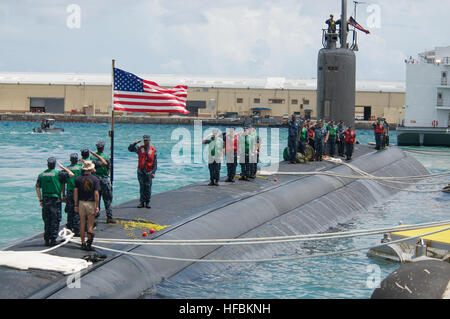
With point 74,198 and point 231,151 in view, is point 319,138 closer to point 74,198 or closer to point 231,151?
point 231,151

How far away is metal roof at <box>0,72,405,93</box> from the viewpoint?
79562mm

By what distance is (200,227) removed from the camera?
32.3ft

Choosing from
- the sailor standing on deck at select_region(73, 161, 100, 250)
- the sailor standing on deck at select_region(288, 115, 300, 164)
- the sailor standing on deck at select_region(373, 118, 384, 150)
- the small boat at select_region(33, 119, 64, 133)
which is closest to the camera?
the sailor standing on deck at select_region(73, 161, 100, 250)

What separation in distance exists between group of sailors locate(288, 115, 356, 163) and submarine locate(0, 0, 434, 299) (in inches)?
28.0

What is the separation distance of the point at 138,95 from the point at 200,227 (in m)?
2.83

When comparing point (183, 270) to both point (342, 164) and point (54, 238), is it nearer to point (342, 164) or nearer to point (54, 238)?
point (54, 238)

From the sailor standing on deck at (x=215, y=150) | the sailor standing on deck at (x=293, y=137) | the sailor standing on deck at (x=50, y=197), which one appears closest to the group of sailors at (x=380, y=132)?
the sailor standing on deck at (x=293, y=137)

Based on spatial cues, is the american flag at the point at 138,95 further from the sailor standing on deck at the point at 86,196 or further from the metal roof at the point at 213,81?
the metal roof at the point at 213,81

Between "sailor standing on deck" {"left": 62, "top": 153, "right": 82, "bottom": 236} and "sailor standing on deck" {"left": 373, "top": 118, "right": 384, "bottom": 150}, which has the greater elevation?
"sailor standing on deck" {"left": 373, "top": 118, "right": 384, "bottom": 150}

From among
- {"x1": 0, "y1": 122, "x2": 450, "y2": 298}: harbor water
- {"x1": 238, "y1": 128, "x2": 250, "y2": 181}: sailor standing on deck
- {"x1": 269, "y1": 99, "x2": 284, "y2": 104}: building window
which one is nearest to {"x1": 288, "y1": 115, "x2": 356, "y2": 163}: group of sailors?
{"x1": 0, "y1": 122, "x2": 450, "y2": 298}: harbor water

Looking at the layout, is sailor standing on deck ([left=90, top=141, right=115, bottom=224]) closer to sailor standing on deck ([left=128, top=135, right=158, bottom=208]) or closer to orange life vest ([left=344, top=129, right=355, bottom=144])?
sailor standing on deck ([left=128, top=135, right=158, bottom=208])

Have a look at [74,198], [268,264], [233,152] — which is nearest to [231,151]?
[233,152]

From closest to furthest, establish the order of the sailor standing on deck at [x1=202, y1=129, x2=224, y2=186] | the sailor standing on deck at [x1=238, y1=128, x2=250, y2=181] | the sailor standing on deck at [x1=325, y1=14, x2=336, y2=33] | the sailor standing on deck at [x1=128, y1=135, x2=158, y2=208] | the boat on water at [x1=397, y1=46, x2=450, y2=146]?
the sailor standing on deck at [x1=128, y1=135, x2=158, y2=208]
the sailor standing on deck at [x1=202, y1=129, x2=224, y2=186]
the sailor standing on deck at [x1=238, y1=128, x2=250, y2=181]
the sailor standing on deck at [x1=325, y1=14, x2=336, y2=33]
the boat on water at [x1=397, y1=46, x2=450, y2=146]

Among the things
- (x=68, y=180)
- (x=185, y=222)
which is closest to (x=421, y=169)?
(x=185, y=222)
